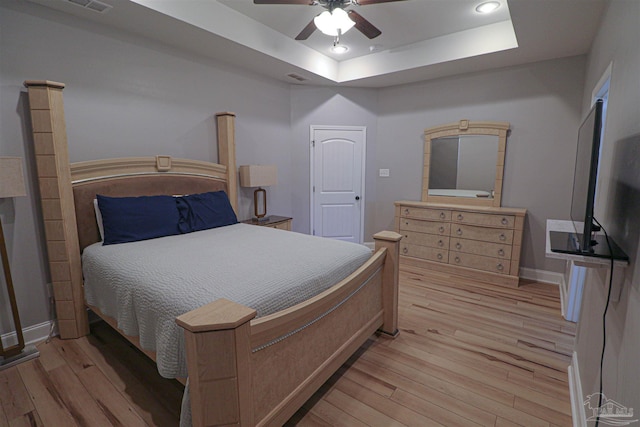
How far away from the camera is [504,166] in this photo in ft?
12.6

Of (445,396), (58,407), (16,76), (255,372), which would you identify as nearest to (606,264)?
(445,396)

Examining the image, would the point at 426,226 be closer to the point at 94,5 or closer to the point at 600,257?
the point at 600,257

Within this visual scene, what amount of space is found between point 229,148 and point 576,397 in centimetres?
364

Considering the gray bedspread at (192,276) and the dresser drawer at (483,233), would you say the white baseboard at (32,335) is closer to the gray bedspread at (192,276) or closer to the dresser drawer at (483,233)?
the gray bedspread at (192,276)

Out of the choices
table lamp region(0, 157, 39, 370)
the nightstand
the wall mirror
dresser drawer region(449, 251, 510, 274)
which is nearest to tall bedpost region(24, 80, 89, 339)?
table lamp region(0, 157, 39, 370)

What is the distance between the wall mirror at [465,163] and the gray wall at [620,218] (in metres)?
1.86

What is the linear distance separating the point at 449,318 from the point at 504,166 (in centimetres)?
218

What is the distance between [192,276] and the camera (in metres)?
1.69

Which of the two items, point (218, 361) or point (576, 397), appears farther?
point (576, 397)

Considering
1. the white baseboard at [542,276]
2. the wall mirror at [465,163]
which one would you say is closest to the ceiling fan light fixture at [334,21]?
the wall mirror at [465,163]

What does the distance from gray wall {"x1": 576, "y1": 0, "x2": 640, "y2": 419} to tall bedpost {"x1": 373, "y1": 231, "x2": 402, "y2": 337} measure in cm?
117

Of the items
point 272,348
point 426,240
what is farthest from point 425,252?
point 272,348

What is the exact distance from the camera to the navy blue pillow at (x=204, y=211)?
9.64 ft

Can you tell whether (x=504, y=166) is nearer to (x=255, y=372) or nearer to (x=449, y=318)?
(x=449, y=318)
